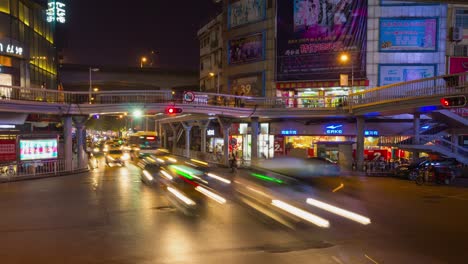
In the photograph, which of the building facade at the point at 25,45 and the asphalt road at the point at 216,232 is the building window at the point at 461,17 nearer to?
the asphalt road at the point at 216,232

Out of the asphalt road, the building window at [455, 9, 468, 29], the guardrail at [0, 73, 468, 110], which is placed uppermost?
the building window at [455, 9, 468, 29]

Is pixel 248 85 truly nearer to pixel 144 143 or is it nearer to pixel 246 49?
pixel 246 49

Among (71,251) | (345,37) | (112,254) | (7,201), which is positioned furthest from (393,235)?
(345,37)

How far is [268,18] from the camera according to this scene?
43906 millimetres

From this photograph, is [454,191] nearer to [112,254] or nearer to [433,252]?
[433,252]

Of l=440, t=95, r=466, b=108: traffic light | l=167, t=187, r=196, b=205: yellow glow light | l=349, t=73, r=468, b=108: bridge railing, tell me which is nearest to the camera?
l=167, t=187, r=196, b=205: yellow glow light

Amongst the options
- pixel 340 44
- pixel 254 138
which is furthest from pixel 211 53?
pixel 254 138

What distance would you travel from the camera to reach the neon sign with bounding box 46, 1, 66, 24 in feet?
174

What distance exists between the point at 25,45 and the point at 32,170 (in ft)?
64.0

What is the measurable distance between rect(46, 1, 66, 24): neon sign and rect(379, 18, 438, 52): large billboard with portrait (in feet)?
134

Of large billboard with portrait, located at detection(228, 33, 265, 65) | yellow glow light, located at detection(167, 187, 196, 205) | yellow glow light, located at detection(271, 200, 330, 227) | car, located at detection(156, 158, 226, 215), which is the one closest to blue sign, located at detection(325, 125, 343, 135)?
large billboard with portrait, located at detection(228, 33, 265, 65)

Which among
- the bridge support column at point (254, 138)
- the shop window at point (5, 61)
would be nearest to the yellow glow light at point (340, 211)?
the bridge support column at point (254, 138)

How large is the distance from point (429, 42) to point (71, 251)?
1495 inches

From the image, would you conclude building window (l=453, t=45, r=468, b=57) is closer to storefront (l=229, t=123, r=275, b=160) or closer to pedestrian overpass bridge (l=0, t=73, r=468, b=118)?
pedestrian overpass bridge (l=0, t=73, r=468, b=118)
